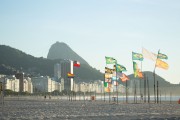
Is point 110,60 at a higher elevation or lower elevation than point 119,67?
higher

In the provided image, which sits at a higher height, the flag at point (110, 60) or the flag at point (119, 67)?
the flag at point (110, 60)

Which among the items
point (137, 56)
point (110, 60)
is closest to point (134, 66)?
point (137, 56)

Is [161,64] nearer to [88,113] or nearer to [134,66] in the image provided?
[134,66]


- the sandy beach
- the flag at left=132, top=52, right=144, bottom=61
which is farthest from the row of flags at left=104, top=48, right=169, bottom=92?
the sandy beach

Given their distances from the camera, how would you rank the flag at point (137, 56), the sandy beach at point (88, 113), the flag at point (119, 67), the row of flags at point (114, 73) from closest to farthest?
1. the sandy beach at point (88, 113)
2. the flag at point (137, 56)
3. the row of flags at point (114, 73)
4. the flag at point (119, 67)

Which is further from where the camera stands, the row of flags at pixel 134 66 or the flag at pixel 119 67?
the flag at pixel 119 67

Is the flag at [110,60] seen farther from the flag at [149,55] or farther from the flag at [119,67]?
the flag at [149,55]

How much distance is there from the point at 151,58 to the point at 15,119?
42216mm

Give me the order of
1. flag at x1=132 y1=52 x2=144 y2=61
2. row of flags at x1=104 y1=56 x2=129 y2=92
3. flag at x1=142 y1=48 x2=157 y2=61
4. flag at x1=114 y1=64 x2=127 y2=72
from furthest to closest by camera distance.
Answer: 1. flag at x1=114 y1=64 x2=127 y2=72
2. row of flags at x1=104 y1=56 x2=129 y2=92
3. flag at x1=132 y1=52 x2=144 y2=61
4. flag at x1=142 y1=48 x2=157 y2=61

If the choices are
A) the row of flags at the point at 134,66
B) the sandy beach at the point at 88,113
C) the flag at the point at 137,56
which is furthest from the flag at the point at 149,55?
the sandy beach at the point at 88,113

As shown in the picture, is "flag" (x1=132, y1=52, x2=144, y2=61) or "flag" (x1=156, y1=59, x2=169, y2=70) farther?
"flag" (x1=132, y1=52, x2=144, y2=61)

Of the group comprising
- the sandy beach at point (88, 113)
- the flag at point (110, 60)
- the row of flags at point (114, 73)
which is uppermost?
the flag at point (110, 60)

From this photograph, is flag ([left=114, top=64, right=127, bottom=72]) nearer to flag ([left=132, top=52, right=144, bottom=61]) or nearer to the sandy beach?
flag ([left=132, top=52, right=144, bottom=61])

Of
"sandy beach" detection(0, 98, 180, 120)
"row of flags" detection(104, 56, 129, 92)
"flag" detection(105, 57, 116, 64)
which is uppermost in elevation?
"flag" detection(105, 57, 116, 64)
